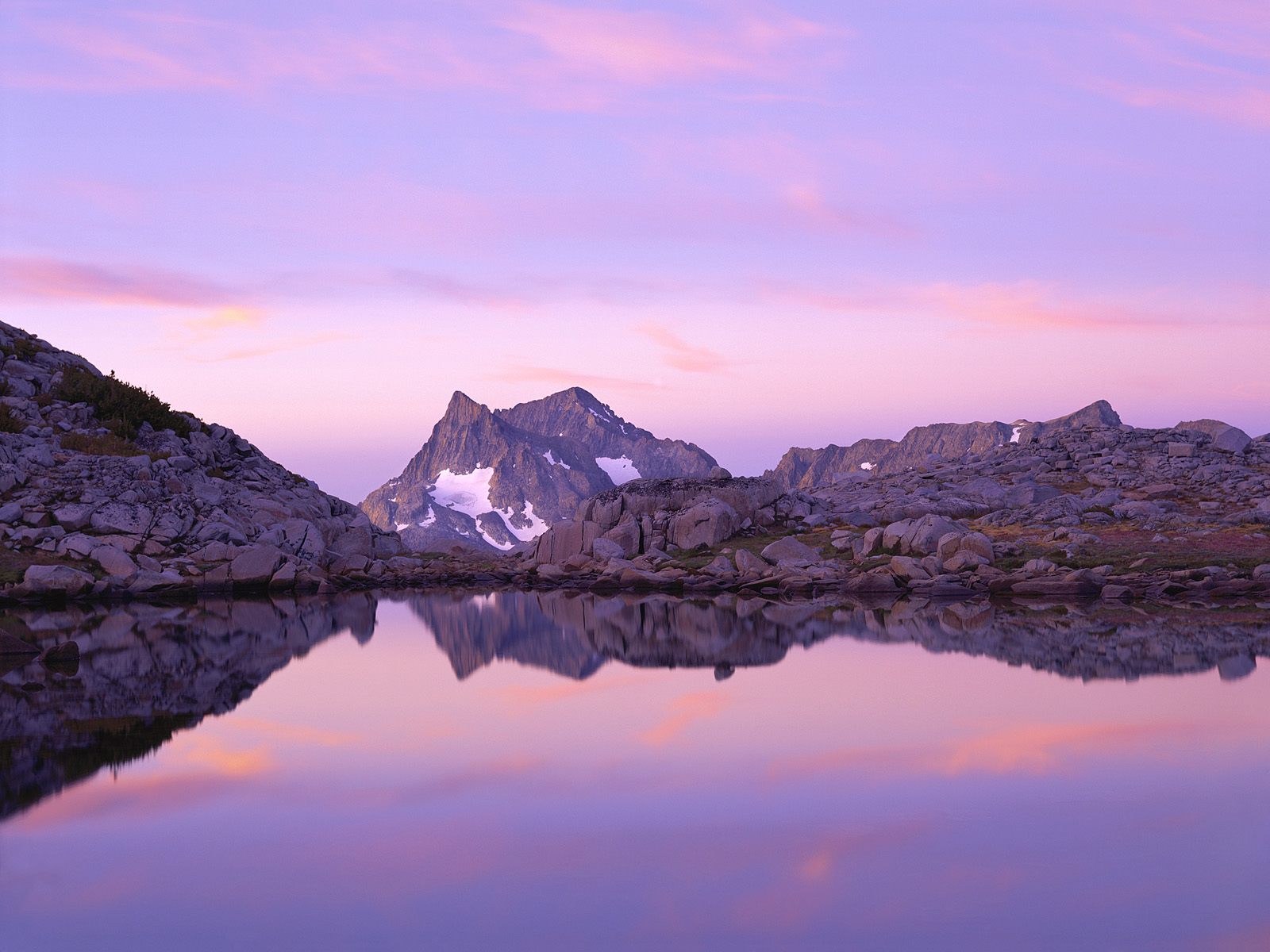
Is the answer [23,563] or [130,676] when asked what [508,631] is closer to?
[130,676]

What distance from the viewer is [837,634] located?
30828 millimetres

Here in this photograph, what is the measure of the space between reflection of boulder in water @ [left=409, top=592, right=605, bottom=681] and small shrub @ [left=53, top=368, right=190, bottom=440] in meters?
19.3

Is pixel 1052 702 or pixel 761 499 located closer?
pixel 1052 702

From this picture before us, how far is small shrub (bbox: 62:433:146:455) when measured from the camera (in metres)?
52.4

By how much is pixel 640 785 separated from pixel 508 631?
1934 cm

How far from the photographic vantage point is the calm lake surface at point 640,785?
10.1m

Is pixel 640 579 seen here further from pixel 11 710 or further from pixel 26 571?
pixel 11 710

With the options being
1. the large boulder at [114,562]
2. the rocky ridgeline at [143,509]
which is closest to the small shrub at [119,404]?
the rocky ridgeline at [143,509]

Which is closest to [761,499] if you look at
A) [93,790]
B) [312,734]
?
[312,734]

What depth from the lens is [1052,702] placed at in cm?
2062

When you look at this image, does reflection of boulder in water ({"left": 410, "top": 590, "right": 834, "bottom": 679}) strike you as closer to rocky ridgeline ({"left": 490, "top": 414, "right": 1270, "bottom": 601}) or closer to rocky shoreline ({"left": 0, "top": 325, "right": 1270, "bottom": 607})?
rocky ridgeline ({"left": 490, "top": 414, "right": 1270, "bottom": 601})

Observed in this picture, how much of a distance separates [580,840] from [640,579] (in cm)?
3487

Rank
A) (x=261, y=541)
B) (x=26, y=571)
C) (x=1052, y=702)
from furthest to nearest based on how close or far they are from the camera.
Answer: (x=261, y=541), (x=26, y=571), (x=1052, y=702)

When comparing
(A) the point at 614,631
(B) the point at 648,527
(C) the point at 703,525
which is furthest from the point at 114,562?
(C) the point at 703,525
